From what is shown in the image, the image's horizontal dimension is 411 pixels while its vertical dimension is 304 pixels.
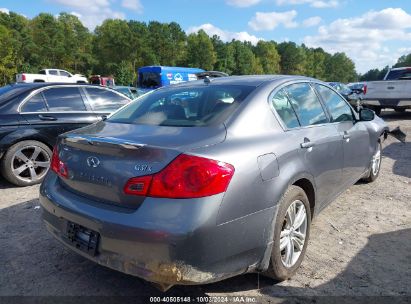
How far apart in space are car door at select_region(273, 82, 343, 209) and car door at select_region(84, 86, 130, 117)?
3.77m

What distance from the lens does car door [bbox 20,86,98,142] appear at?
236 inches

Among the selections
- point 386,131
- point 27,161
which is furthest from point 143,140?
point 386,131

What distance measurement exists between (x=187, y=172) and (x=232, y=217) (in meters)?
0.41

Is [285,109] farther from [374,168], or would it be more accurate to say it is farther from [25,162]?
[25,162]

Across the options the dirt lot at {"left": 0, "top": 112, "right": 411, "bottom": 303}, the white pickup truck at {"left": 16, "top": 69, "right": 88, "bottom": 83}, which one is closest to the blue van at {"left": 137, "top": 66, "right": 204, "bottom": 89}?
the white pickup truck at {"left": 16, "top": 69, "right": 88, "bottom": 83}

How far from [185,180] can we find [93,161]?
73cm

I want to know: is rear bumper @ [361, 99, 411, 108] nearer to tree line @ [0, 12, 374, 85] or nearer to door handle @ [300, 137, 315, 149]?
door handle @ [300, 137, 315, 149]

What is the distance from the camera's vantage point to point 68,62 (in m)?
61.8

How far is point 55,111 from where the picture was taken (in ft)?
20.5

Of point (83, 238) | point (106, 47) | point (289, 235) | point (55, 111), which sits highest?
point (106, 47)

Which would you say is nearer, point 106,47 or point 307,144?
point 307,144

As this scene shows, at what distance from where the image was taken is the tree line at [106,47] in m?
58.2

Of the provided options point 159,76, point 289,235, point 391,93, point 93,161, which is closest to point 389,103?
point 391,93

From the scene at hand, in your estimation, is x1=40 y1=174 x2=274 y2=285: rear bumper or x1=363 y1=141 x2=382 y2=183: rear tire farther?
x1=363 y1=141 x2=382 y2=183: rear tire
